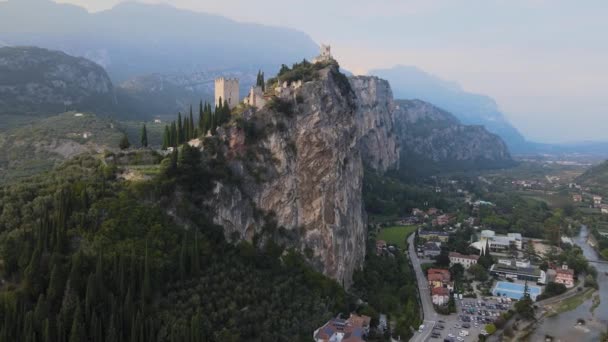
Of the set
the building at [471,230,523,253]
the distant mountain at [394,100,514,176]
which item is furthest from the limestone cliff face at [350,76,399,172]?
the building at [471,230,523,253]

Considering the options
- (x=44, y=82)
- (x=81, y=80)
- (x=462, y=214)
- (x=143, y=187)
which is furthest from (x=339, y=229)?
Answer: (x=81, y=80)

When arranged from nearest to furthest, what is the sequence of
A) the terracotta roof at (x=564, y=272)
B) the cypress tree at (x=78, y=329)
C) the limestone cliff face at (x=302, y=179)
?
1. the cypress tree at (x=78, y=329)
2. the limestone cliff face at (x=302, y=179)
3. the terracotta roof at (x=564, y=272)

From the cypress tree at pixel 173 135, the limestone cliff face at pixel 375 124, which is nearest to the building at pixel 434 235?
the limestone cliff face at pixel 375 124

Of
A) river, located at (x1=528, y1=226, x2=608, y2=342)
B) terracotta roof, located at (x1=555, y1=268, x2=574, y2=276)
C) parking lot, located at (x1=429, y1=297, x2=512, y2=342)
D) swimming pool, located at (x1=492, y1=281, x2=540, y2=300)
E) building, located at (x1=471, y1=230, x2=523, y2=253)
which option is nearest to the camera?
parking lot, located at (x1=429, y1=297, x2=512, y2=342)

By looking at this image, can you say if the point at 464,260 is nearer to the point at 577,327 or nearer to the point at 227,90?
the point at 577,327

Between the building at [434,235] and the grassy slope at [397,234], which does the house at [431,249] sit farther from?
the grassy slope at [397,234]

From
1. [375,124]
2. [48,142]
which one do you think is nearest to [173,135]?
[48,142]

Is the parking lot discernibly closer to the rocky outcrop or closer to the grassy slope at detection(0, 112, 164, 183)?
the rocky outcrop
